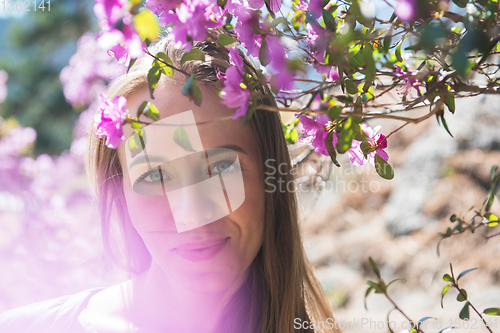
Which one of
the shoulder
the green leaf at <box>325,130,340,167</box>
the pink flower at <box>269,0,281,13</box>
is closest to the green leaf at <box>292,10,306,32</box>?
the pink flower at <box>269,0,281,13</box>

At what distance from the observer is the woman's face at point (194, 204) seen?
68cm

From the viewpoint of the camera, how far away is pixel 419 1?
0.97 ft

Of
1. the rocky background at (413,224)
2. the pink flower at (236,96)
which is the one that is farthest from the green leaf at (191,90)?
the rocky background at (413,224)

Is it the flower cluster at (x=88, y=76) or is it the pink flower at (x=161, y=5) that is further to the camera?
the flower cluster at (x=88, y=76)

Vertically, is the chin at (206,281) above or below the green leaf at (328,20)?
below

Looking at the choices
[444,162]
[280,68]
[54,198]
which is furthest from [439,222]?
[54,198]

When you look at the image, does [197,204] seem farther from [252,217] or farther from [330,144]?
[330,144]

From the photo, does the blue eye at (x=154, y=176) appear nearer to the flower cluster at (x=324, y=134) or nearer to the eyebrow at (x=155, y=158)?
the eyebrow at (x=155, y=158)

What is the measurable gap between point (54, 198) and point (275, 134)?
7.51 ft

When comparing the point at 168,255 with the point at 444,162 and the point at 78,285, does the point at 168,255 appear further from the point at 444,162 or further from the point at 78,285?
the point at 444,162

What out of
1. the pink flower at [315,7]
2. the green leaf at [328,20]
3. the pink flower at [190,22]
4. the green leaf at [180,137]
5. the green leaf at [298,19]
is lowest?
the green leaf at [180,137]

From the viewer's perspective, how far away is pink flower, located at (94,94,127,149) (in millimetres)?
423

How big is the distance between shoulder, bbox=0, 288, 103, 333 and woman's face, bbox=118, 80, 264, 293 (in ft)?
1.10

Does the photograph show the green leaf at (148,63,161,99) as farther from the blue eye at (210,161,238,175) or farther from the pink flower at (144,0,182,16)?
the blue eye at (210,161,238,175)
